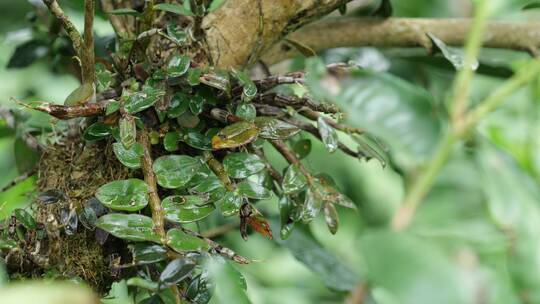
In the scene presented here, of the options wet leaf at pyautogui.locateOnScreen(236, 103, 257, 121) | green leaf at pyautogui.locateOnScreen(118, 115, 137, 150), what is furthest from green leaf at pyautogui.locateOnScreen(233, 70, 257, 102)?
green leaf at pyautogui.locateOnScreen(118, 115, 137, 150)

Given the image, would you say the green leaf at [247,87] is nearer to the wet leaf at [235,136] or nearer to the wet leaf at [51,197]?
the wet leaf at [235,136]

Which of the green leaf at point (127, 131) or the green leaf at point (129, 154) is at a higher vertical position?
the green leaf at point (127, 131)

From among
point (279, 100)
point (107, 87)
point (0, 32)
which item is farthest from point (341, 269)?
point (0, 32)

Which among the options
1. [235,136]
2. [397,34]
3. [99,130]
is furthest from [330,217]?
[397,34]

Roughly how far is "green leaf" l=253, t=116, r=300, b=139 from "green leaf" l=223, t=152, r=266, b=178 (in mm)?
25

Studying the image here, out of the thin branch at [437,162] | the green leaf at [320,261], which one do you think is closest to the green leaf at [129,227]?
the thin branch at [437,162]

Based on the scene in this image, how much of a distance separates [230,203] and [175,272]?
102mm

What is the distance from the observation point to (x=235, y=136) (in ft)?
1.92

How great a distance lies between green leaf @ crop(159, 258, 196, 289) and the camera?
0.49 m

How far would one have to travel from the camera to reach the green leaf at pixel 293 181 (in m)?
0.63

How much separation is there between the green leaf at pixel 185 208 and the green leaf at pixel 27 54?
49cm

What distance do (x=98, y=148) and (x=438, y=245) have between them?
399 mm

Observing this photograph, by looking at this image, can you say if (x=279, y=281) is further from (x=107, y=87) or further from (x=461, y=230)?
(x=461, y=230)

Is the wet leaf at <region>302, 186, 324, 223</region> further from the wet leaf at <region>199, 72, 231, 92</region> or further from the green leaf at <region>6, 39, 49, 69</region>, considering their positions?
the green leaf at <region>6, 39, 49, 69</region>
